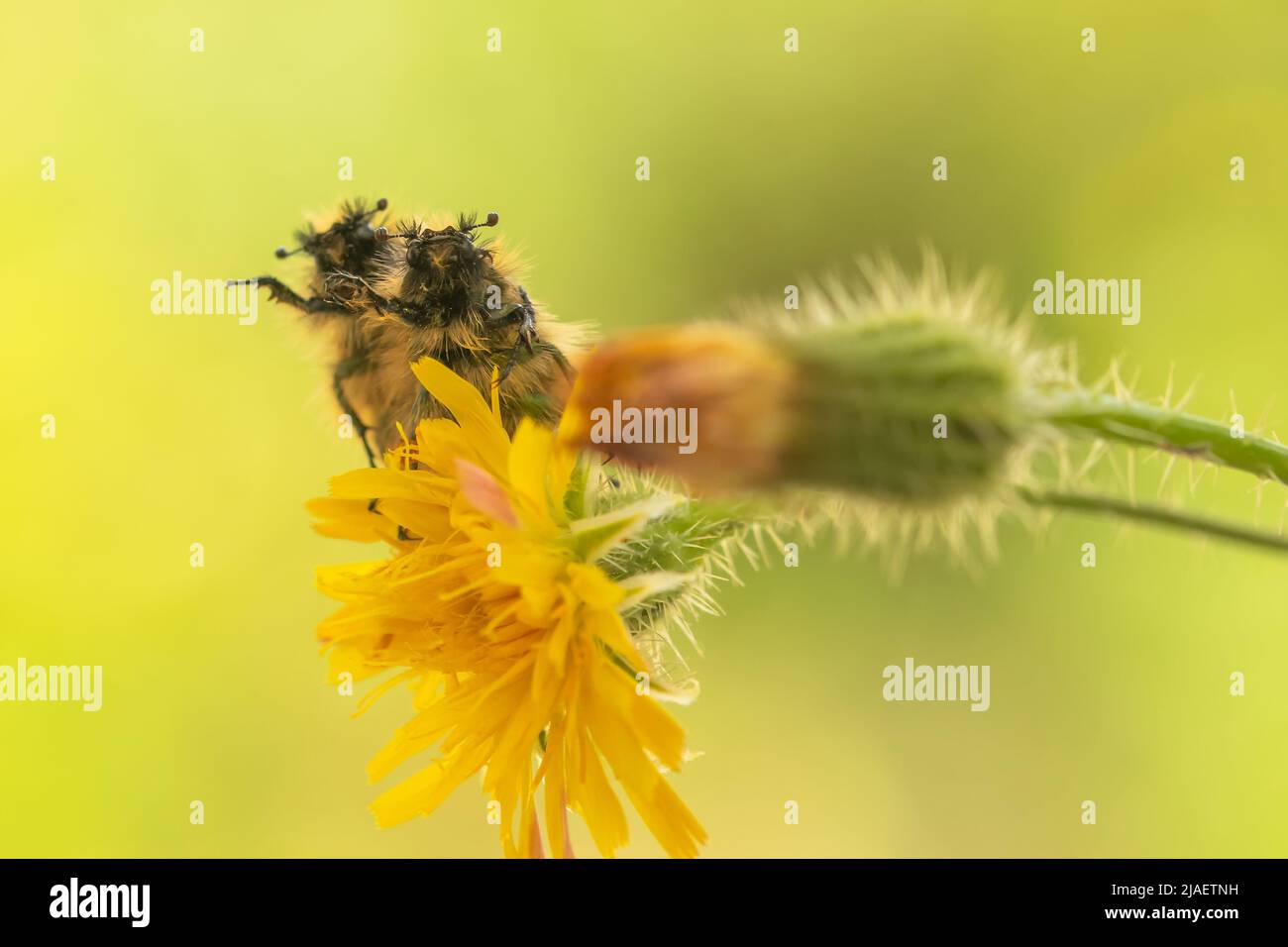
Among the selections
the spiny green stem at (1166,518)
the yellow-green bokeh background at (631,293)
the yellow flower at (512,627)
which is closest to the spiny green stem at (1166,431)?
the spiny green stem at (1166,518)

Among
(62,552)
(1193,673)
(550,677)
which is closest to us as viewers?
(550,677)

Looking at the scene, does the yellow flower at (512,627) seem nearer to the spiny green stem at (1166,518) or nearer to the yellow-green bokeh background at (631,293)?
the spiny green stem at (1166,518)

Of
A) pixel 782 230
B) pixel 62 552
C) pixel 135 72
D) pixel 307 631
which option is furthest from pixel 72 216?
pixel 782 230

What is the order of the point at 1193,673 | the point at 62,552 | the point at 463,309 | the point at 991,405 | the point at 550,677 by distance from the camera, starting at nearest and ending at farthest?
the point at 991,405, the point at 550,677, the point at 463,309, the point at 1193,673, the point at 62,552

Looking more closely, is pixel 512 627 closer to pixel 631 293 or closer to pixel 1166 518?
pixel 1166 518

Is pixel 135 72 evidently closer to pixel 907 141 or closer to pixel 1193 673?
pixel 907 141

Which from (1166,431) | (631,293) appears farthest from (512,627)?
(631,293)
